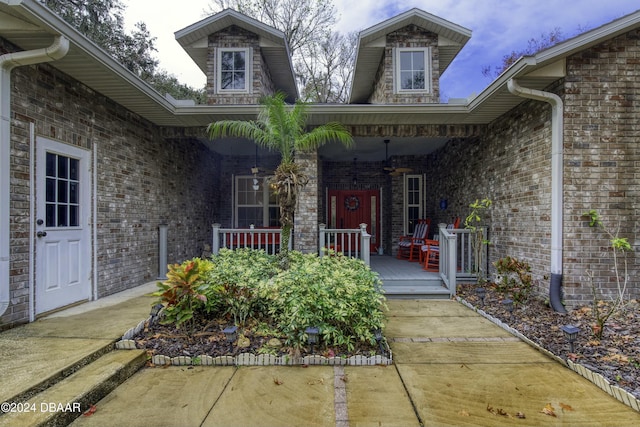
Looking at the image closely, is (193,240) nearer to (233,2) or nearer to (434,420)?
(434,420)

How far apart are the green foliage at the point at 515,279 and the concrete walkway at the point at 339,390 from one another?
145 centimetres

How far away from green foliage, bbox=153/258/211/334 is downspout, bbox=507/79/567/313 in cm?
422

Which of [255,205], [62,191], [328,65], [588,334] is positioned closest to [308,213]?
[255,205]

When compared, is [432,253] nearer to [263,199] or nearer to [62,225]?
[263,199]

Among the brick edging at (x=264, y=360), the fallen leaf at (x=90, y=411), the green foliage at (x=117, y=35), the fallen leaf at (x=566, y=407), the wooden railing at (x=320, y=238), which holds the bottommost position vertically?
the fallen leaf at (x=90, y=411)

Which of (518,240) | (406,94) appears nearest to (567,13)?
(406,94)

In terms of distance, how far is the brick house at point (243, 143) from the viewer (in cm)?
346

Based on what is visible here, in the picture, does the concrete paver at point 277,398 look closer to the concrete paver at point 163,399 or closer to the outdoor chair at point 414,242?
the concrete paver at point 163,399

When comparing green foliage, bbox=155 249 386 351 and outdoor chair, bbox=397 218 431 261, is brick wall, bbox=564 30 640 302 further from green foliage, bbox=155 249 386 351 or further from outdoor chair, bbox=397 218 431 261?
outdoor chair, bbox=397 218 431 261

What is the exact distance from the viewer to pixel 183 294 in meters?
3.29

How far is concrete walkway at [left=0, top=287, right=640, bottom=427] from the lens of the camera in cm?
211

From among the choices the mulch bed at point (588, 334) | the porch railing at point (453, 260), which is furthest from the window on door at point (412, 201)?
the mulch bed at point (588, 334)

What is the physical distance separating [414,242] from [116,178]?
244 inches

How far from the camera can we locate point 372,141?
6918 millimetres
